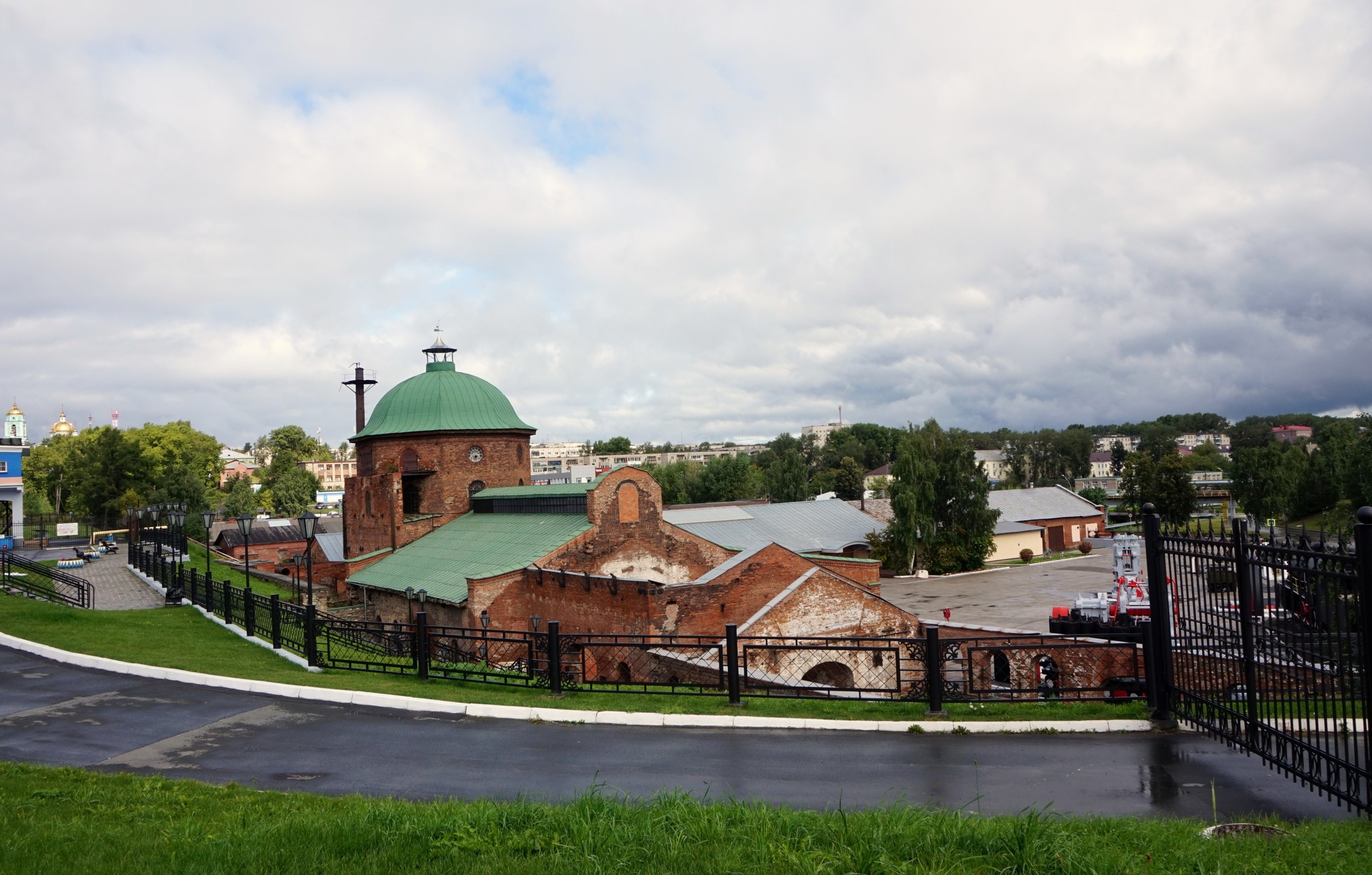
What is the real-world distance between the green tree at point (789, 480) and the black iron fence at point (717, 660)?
4940 centimetres

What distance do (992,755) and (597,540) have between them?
56.1 feet

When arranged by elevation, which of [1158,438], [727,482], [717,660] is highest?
[1158,438]

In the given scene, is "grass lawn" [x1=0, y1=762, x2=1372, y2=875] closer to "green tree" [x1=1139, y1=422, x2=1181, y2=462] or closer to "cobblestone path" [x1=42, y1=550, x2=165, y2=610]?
"cobblestone path" [x1=42, y1=550, x2=165, y2=610]

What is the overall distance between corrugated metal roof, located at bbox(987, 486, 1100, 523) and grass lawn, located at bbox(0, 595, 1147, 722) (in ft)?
152

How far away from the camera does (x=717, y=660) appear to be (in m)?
15.9

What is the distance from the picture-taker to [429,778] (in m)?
8.20

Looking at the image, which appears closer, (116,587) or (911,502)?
(116,587)

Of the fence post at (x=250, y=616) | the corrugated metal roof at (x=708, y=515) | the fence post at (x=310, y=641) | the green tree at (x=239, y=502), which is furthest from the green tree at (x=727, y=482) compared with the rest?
the fence post at (x=310, y=641)

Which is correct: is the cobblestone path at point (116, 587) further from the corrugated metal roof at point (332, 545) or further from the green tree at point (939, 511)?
the green tree at point (939, 511)

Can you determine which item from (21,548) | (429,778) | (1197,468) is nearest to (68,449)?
(21,548)

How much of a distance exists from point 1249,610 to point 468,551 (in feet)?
78.8

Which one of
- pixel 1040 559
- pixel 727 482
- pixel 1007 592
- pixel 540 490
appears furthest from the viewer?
pixel 727 482

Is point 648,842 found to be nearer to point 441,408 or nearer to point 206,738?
point 206,738

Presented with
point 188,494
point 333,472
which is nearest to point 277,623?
point 188,494
